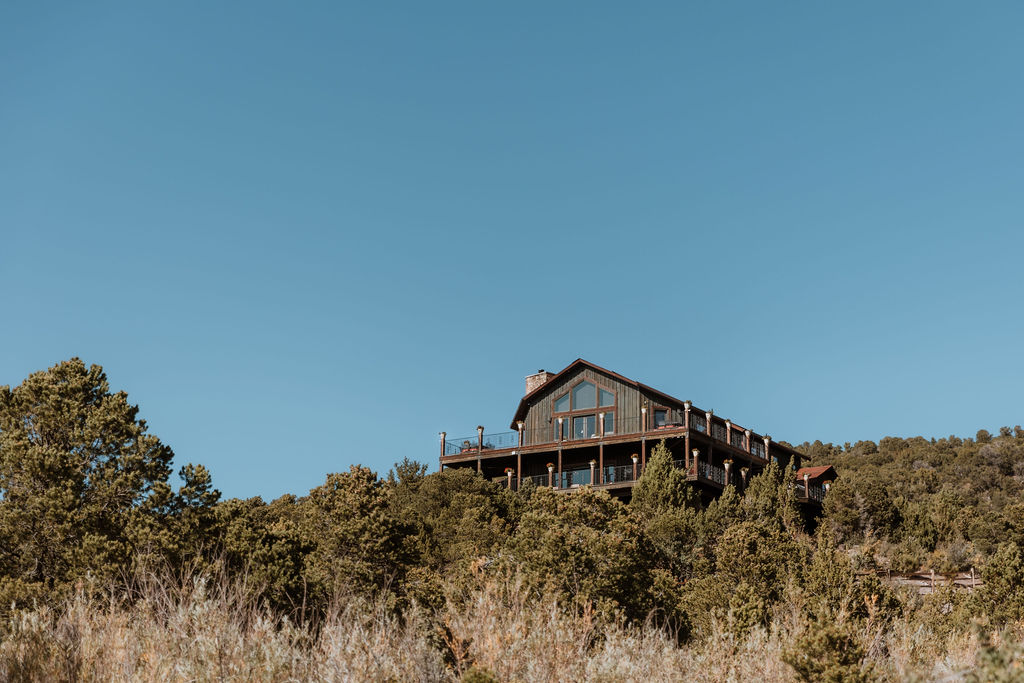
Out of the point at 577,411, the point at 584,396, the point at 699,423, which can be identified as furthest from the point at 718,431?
the point at 577,411

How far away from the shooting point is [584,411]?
47531 millimetres

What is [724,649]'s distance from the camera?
15680mm

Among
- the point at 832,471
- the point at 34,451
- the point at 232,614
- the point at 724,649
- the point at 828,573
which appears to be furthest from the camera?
the point at 832,471

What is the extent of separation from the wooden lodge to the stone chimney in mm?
2139

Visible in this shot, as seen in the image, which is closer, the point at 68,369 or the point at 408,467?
the point at 68,369

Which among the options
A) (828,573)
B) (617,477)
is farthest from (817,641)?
(617,477)

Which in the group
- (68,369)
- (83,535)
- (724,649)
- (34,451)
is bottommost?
(724,649)

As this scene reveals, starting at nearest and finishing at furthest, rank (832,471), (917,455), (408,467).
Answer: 1. (408,467)
2. (832,471)
3. (917,455)

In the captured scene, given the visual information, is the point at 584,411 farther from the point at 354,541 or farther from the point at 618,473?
the point at 354,541

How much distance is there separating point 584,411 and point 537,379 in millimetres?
5404

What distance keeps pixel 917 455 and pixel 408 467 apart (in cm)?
3646

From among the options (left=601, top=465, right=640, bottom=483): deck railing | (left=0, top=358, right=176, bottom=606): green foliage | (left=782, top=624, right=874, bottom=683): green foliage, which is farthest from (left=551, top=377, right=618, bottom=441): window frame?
(left=782, top=624, right=874, bottom=683): green foliage

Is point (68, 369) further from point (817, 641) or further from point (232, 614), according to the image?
point (817, 641)

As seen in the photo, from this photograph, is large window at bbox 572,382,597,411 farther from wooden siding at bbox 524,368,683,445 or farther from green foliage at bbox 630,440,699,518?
green foliage at bbox 630,440,699,518
